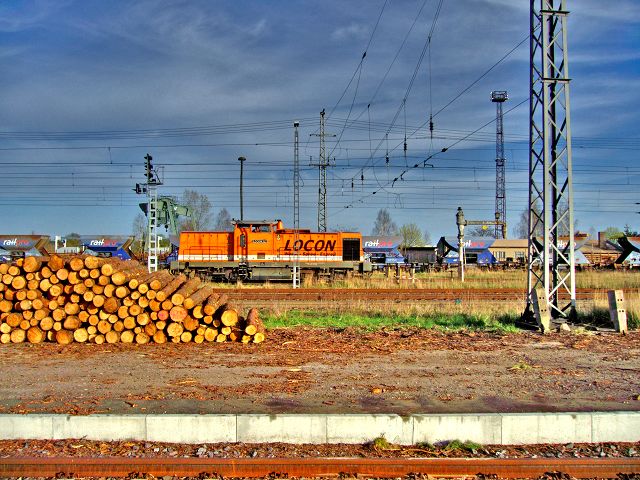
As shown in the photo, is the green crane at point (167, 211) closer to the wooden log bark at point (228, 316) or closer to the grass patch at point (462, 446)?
the wooden log bark at point (228, 316)

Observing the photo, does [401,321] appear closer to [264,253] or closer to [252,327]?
[252,327]

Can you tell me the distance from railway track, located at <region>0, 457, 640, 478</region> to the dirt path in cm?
120

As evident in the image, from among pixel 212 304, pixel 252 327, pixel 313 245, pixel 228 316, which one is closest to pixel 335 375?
pixel 252 327

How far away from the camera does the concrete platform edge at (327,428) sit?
581cm

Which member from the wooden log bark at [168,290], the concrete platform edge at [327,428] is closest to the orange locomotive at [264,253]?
the wooden log bark at [168,290]

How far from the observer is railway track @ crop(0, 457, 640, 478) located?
16.7 ft

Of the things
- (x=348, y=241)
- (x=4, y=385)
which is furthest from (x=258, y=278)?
(x=4, y=385)

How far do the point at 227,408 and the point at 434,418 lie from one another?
2579 mm

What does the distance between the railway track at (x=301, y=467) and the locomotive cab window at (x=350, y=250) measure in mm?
27722

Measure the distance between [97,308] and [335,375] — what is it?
18.1ft

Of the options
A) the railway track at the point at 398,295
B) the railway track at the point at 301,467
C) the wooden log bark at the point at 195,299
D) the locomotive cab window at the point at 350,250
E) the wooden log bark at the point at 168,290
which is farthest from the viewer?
the locomotive cab window at the point at 350,250

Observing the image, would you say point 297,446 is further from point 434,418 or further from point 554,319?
point 554,319

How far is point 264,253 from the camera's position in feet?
106

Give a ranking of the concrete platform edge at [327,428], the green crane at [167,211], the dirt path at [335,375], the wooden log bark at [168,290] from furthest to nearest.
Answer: the green crane at [167,211], the wooden log bark at [168,290], the dirt path at [335,375], the concrete platform edge at [327,428]
